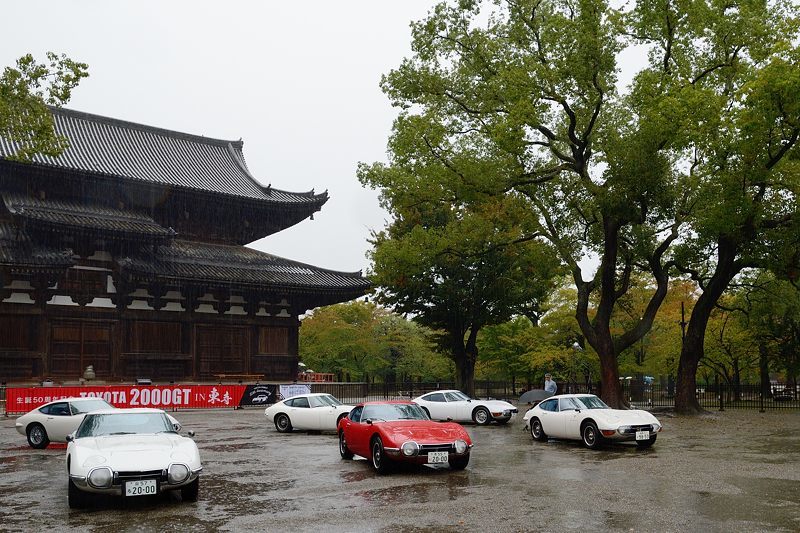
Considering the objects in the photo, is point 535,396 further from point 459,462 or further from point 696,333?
point 459,462

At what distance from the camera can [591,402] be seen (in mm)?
17688

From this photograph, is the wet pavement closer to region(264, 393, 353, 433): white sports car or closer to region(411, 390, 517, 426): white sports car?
region(264, 393, 353, 433): white sports car

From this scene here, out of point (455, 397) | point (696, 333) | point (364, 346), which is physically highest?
point (696, 333)

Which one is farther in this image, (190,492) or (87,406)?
(87,406)

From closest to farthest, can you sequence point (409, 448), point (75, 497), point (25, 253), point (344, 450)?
point (75, 497), point (409, 448), point (344, 450), point (25, 253)

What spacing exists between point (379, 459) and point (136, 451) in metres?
4.34

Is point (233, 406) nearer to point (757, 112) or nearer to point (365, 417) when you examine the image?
point (365, 417)

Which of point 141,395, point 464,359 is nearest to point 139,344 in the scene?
point 141,395

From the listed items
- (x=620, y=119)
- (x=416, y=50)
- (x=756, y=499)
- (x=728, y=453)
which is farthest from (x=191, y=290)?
(x=756, y=499)

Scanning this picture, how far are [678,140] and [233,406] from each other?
20153 millimetres

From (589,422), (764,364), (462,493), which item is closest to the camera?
(462,493)

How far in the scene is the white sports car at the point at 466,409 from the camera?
77.3ft

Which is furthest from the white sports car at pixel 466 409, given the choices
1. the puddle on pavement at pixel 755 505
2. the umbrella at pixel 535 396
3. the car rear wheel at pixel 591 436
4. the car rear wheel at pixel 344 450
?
the puddle on pavement at pixel 755 505

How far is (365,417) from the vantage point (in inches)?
549
